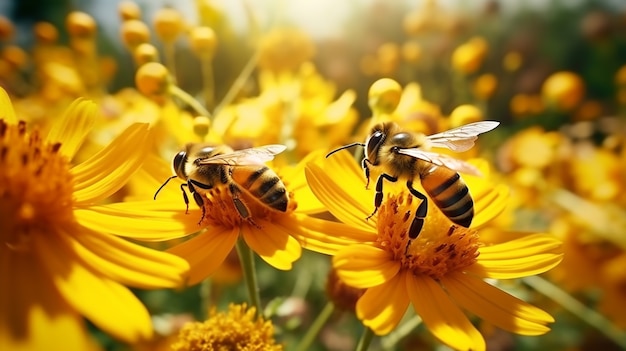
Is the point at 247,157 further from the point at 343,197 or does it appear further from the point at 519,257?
the point at 519,257

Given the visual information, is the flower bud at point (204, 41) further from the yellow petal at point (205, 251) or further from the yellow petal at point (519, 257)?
the yellow petal at point (519, 257)

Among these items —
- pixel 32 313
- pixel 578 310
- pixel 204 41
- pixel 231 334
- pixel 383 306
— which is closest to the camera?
pixel 32 313

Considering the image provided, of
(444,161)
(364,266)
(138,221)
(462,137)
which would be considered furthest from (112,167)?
(462,137)

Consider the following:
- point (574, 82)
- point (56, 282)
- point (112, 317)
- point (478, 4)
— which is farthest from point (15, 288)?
point (478, 4)

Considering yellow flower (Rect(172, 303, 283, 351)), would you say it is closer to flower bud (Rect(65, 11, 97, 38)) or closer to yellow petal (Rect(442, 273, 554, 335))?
yellow petal (Rect(442, 273, 554, 335))

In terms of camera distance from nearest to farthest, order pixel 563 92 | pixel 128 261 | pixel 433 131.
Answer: pixel 128 261 → pixel 433 131 → pixel 563 92

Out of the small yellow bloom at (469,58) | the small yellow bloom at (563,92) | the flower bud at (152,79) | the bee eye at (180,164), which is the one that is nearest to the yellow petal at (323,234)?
the bee eye at (180,164)

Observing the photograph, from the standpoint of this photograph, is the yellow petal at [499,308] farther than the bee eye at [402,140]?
No
